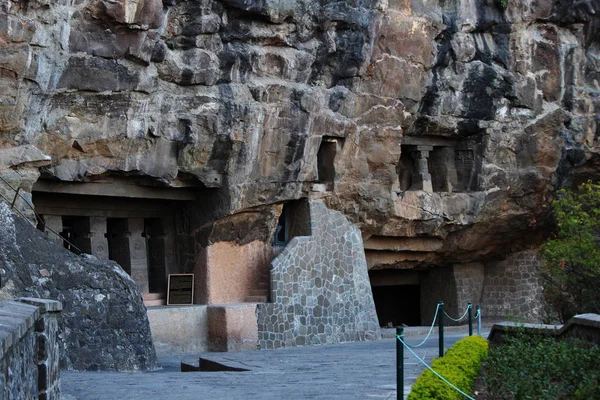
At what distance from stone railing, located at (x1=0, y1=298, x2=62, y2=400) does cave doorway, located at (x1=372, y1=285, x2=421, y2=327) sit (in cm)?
2069

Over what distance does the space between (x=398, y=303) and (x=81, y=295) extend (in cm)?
1581

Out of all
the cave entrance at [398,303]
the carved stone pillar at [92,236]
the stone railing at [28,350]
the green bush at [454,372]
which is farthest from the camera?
the cave entrance at [398,303]

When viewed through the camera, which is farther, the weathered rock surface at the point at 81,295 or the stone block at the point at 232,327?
the stone block at the point at 232,327

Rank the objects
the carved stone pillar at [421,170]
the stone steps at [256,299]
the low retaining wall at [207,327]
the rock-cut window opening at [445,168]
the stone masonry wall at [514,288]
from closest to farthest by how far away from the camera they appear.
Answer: the low retaining wall at [207,327] < the stone steps at [256,299] < the carved stone pillar at [421,170] < the rock-cut window opening at [445,168] < the stone masonry wall at [514,288]

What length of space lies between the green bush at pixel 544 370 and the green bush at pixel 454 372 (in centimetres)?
20

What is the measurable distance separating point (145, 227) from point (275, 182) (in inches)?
120

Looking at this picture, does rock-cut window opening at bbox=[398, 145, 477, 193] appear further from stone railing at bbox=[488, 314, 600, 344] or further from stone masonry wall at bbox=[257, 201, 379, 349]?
stone railing at bbox=[488, 314, 600, 344]

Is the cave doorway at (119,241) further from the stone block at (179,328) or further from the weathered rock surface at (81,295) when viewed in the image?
the weathered rock surface at (81,295)

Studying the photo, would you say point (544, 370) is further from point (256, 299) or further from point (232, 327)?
point (256, 299)

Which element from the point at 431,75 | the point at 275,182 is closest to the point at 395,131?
the point at 431,75

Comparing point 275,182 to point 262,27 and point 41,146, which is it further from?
point 41,146

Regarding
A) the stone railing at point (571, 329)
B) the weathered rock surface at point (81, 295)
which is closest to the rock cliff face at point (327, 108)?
the weathered rock surface at point (81, 295)

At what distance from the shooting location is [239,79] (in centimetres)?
1859

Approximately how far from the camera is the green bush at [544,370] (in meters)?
9.41
